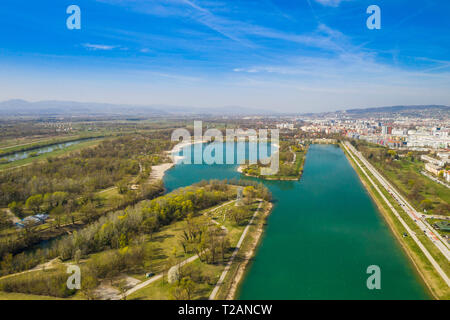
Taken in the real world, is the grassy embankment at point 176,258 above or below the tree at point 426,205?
below

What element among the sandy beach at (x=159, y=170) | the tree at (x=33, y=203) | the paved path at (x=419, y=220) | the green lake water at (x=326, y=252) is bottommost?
the green lake water at (x=326, y=252)

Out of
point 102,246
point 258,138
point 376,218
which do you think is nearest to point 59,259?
point 102,246

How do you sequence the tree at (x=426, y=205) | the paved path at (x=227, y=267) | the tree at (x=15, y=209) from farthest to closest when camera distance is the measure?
1. the tree at (x=426, y=205)
2. the tree at (x=15, y=209)
3. the paved path at (x=227, y=267)

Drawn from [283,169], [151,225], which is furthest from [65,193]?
[283,169]

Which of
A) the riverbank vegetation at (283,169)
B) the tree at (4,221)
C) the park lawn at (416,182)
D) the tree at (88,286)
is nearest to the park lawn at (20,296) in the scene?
the tree at (88,286)

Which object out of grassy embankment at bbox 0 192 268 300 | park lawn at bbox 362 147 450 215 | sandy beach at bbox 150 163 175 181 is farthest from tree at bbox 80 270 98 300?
park lawn at bbox 362 147 450 215

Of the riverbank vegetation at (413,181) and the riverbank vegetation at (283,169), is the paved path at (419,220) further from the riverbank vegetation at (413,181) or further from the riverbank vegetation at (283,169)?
the riverbank vegetation at (283,169)

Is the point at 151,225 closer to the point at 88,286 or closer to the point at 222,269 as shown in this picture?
the point at 88,286

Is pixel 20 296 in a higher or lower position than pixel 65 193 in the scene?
lower

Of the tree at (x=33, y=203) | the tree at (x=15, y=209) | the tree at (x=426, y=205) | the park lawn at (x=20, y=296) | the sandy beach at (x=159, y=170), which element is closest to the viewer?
the park lawn at (x=20, y=296)

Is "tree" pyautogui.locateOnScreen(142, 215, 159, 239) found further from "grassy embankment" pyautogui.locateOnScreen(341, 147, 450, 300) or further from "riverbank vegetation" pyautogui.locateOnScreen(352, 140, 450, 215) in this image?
"riverbank vegetation" pyautogui.locateOnScreen(352, 140, 450, 215)
